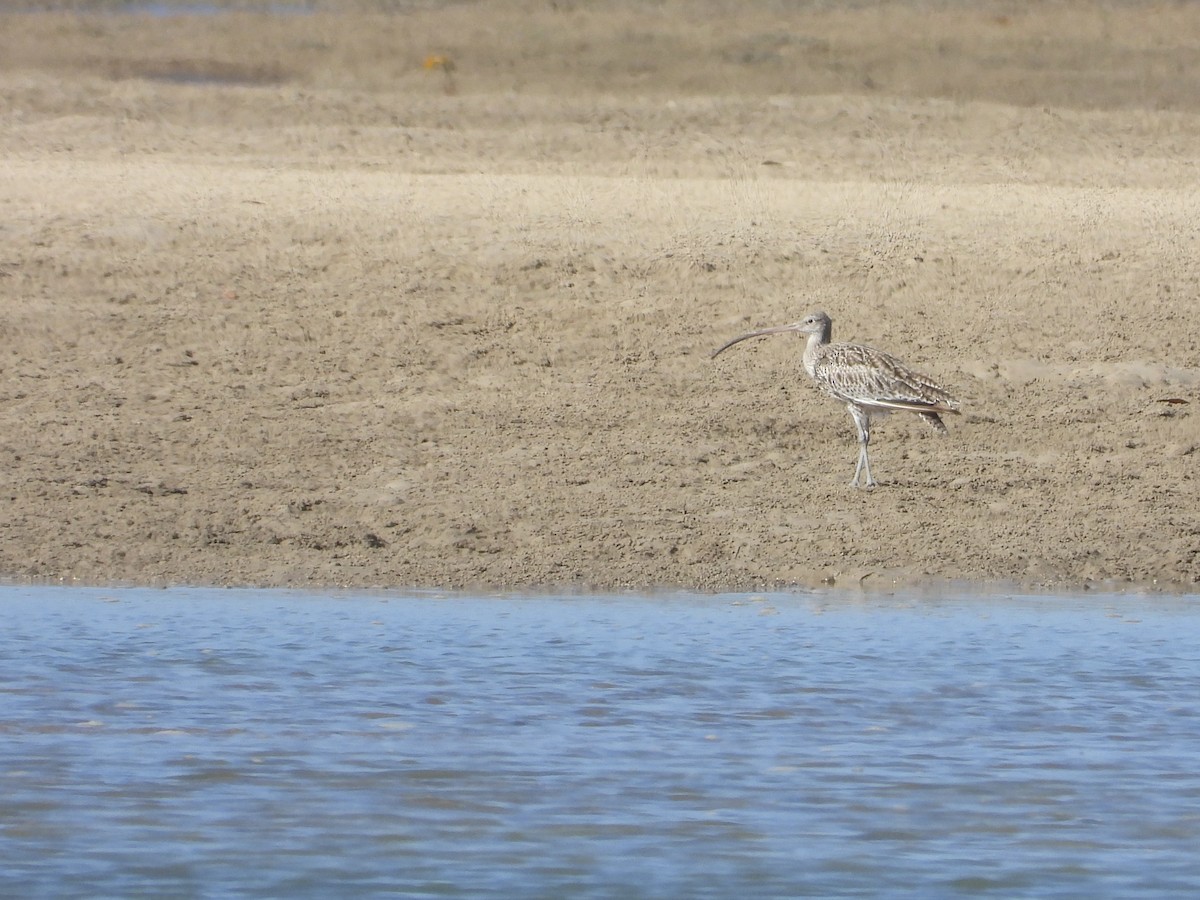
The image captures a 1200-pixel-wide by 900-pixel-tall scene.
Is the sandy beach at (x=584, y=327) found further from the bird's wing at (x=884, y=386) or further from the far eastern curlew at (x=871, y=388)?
the bird's wing at (x=884, y=386)

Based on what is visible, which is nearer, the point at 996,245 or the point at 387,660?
the point at 387,660

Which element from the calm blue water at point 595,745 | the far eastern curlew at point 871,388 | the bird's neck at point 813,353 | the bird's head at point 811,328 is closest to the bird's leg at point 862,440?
the far eastern curlew at point 871,388

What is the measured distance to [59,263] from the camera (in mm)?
13359

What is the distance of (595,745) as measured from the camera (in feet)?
22.3

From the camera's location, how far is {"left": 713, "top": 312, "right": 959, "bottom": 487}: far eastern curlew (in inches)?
427

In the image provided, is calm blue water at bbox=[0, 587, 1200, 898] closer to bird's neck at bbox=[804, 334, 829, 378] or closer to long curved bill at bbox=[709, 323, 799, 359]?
bird's neck at bbox=[804, 334, 829, 378]

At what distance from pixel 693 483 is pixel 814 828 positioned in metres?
4.88

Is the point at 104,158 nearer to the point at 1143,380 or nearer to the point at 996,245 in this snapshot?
the point at 996,245

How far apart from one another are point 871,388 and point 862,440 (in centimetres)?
24

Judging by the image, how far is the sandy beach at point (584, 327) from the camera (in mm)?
10062

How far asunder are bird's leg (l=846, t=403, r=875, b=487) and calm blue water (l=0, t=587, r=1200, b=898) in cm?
138

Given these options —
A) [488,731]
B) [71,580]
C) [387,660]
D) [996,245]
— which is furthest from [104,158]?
[488,731]

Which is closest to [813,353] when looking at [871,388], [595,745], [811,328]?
[811,328]

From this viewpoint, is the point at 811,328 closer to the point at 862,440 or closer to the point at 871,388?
the point at 871,388
